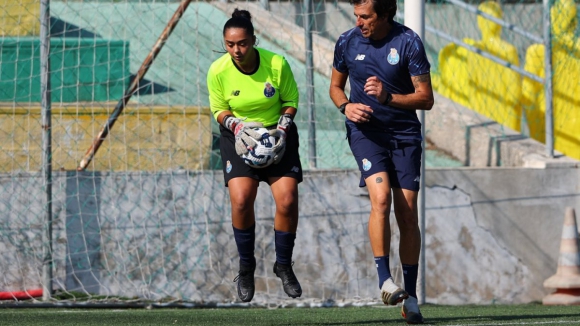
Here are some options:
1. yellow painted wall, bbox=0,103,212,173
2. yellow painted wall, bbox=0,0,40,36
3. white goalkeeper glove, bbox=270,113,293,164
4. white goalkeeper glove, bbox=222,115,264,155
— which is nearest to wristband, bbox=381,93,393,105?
Result: white goalkeeper glove, bbox=270,113,293,164

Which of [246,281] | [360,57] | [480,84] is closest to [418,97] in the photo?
[360,57]

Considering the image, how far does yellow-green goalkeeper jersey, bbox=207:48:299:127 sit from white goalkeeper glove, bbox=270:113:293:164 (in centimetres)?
13

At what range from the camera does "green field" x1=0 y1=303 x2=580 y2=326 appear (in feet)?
21.4

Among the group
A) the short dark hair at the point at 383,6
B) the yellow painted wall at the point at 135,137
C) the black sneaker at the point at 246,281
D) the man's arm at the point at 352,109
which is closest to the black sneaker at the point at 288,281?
the black sneaker at the point at 246,281

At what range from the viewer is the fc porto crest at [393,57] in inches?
245

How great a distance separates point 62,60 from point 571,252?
5.26m

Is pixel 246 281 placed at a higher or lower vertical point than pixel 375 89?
lower

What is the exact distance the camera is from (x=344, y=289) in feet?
31.5

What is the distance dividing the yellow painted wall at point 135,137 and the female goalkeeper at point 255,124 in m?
3.09

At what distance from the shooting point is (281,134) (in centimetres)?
641

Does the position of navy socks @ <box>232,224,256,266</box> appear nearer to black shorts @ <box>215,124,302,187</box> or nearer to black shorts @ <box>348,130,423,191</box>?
black shorts @ <box>215,124,302,187</box>

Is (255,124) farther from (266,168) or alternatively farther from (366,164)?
(366,164)

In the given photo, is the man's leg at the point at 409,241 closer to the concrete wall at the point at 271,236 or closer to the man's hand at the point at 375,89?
the man's hand at the point at 375,89

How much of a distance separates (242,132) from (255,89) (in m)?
0.36
